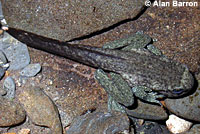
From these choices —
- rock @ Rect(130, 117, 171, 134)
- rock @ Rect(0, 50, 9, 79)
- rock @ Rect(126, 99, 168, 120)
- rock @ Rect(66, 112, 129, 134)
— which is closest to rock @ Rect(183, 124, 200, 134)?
rock @ Rect(130, 117, 171, 134)

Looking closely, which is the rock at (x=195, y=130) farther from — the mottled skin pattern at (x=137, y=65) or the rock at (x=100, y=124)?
the rock at (x=100, y=124)

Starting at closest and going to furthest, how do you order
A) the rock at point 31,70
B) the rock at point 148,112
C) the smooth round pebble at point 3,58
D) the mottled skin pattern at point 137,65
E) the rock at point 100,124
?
1. the rock at point 100,124
2. the mottled skin pattern at point 137,65
3. the rock at point 148,112
4. the smooth round pebble at point 3,58
5. the rock at point 31,70

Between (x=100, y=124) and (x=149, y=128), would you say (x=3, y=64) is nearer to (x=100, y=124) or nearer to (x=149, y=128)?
(x=100, y=124)

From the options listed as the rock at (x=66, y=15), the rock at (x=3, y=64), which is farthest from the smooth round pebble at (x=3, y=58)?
the rock at (x=66, y=15)

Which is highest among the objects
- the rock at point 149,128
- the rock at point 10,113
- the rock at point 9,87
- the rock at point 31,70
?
the rock at point 31,70

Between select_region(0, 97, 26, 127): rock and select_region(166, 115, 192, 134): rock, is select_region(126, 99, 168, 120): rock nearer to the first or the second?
select_region(166, 115, 192, 134): rock

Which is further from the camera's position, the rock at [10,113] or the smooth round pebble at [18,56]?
the smooth round pebble at [18,56]

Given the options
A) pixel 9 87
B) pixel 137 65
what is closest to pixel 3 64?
pixel 9 87
